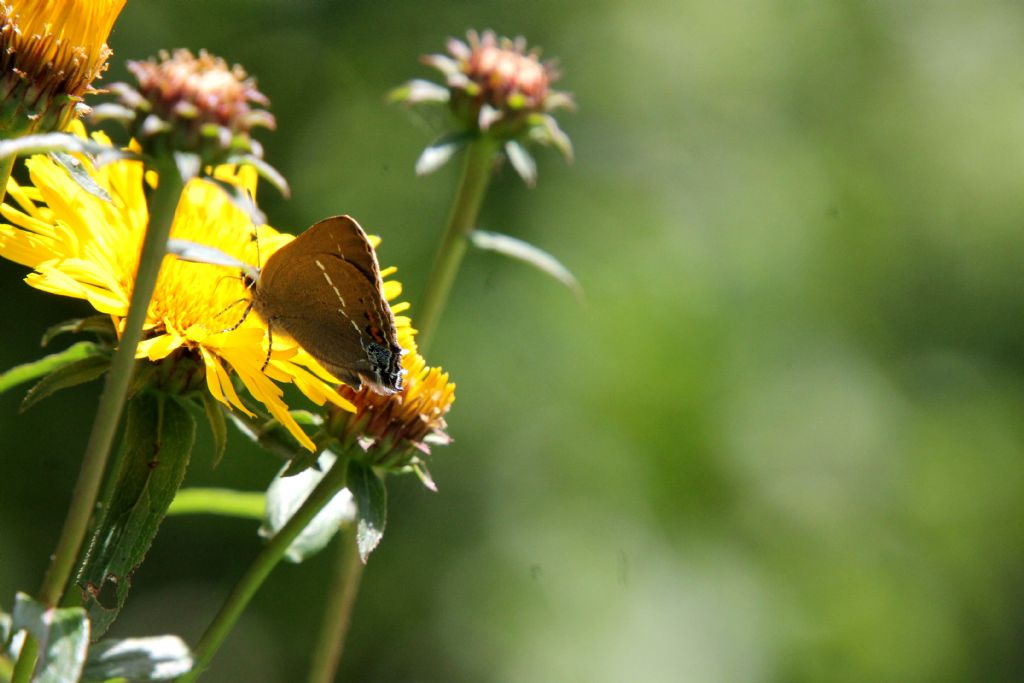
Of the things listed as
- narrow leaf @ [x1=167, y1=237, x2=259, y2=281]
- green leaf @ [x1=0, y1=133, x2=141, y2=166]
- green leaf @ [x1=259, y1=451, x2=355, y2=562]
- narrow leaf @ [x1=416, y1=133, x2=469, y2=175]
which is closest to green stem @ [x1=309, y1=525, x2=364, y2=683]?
green leaf @ [x1=259, y1=451, x2=355, y2=562]

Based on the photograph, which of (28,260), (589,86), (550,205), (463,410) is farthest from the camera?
(589,86)

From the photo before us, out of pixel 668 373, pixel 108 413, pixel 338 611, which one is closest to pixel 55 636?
pixel 108 413

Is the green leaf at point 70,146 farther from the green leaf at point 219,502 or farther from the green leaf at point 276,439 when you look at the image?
the green leaf at point 219,502

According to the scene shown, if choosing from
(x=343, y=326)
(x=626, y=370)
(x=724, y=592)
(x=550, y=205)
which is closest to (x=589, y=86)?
(x=550, y=205)

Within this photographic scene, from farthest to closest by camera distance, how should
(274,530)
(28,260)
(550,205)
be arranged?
1. (550,205)
2. (274,530)
3. (28,260)

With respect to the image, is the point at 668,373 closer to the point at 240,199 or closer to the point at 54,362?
the point at 54,362

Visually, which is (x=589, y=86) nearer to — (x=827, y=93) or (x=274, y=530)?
(x=827, y=93)

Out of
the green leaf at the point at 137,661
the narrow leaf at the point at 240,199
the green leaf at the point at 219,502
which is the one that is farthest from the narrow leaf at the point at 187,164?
the green leaf at the point at 219,502
